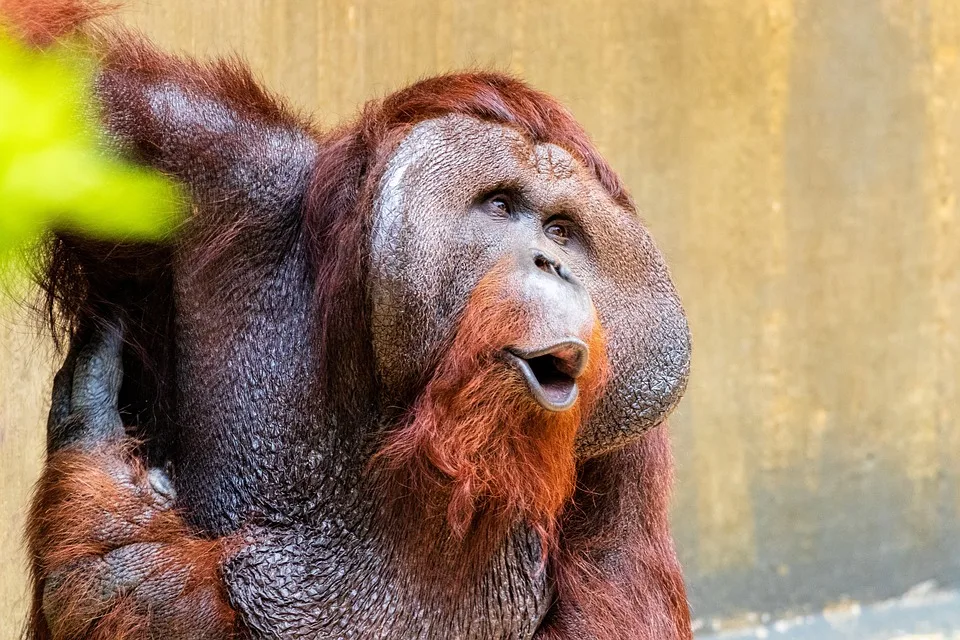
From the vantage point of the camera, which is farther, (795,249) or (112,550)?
(795,249)

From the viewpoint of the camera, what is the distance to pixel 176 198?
1663mm

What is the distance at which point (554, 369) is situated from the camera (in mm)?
1597

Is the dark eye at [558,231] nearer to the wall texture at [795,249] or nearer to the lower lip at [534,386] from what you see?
the lower lip at [534,386]

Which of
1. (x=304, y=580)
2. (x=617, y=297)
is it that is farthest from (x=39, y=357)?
(x=617, y=297)

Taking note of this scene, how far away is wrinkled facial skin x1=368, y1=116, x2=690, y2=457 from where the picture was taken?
5.15 ft

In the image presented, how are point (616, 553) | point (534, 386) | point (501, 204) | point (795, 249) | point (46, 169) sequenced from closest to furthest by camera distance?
point (46, 169), point (534, 386), point (501, 204), point (616, 553), point (795, 249)

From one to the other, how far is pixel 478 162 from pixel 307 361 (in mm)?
390

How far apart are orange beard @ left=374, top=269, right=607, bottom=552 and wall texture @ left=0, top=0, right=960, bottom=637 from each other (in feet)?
5.94

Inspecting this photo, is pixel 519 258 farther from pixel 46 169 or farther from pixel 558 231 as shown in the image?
pixel 46 169

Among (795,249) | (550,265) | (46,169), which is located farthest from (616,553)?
(795,249)

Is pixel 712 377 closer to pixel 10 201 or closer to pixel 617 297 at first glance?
pixel 617 297

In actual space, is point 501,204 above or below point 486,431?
above

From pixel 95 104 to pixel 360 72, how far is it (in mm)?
1499

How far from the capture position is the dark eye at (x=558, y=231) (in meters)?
1.68
